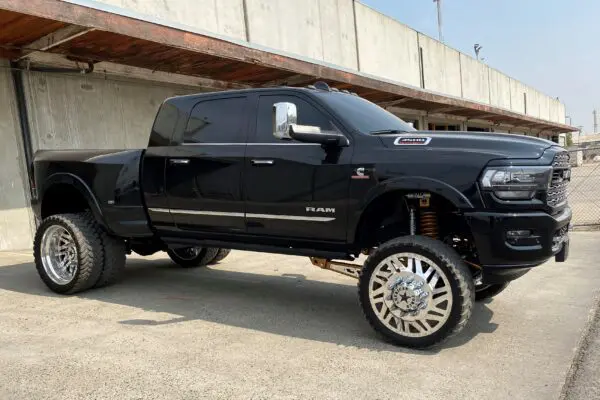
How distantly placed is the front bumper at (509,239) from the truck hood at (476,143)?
17.6 inches

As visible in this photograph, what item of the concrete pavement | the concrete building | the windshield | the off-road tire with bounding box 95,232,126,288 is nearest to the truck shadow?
the concrete pavement

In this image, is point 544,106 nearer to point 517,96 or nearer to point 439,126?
point 517,96

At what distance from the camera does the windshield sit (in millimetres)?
4566

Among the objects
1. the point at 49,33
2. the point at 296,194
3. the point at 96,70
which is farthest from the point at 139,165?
the point at 96,70

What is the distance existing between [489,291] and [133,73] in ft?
27.7

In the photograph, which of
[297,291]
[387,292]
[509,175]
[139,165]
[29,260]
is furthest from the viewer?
[29,260]

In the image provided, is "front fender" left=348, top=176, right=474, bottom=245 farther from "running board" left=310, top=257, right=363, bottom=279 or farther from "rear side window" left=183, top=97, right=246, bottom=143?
"rear side window" left=183, top=97, right=246, bottom=143

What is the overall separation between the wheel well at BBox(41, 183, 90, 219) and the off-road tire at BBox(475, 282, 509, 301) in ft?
14.8

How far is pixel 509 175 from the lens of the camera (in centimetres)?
373

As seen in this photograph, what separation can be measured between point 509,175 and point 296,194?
1735mm

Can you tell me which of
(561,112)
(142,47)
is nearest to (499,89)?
(561,112)

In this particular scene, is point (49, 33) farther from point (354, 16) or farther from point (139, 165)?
point (354, 16)

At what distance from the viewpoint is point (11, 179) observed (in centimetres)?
908

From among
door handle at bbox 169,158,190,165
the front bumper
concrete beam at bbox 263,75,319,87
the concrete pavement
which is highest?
concrete beam at bbox 263,75,319,87
